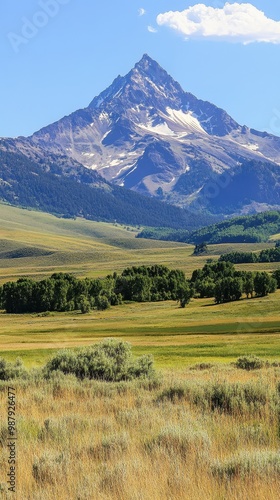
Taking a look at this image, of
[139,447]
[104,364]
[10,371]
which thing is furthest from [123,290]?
[139,447]

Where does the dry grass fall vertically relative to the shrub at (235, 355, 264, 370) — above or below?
above

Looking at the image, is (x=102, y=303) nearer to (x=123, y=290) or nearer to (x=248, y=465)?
Result: (x=123, y=290)

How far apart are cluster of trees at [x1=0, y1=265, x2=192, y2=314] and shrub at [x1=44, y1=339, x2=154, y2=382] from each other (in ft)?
306

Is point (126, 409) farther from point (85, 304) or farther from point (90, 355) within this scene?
point (85, 304)

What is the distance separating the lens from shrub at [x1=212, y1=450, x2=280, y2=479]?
10055mm

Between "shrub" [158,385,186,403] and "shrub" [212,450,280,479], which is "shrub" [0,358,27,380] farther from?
"shrub" [212,450,280,479]

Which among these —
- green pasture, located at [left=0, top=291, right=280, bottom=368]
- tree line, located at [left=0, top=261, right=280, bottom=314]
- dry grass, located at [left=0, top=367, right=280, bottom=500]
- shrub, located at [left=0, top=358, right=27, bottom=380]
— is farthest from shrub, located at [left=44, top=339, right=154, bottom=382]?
tree line, located at [left=0, top=261, right=280, bottom=314]

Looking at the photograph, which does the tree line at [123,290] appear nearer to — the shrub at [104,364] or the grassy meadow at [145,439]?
the shrub at [104,364]

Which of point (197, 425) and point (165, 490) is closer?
point (165, 490)

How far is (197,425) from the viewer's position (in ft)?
43.9

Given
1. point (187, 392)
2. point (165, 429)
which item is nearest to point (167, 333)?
point (187, 392)

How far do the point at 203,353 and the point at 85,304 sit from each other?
74.5 metres

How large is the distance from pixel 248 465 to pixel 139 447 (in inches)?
104

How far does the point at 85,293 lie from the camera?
128 m
